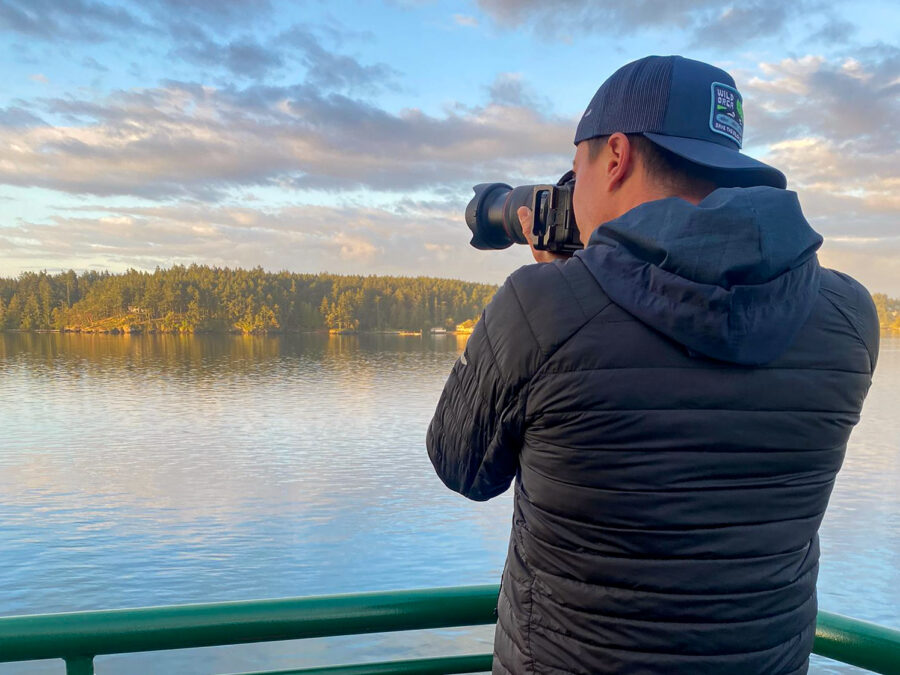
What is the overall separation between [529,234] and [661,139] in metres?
0.26

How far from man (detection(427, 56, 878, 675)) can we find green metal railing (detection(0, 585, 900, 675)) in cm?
35

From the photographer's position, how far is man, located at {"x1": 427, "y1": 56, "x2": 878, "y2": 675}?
2.44ft

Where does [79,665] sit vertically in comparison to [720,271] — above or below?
below

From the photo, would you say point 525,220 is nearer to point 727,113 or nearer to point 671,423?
point 727,113

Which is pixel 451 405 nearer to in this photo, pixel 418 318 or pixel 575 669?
pixel 575 669

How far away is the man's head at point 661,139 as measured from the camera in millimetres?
863

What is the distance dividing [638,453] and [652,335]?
0.37 ft

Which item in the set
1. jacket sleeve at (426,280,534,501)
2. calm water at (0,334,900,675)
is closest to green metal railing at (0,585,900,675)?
jacket sleeve at (426,280,534,501)

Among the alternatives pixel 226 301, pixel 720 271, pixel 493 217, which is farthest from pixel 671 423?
pixel 226 301

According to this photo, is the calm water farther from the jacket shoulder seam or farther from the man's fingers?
the jacket shoulder seam

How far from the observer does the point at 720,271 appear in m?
0.73

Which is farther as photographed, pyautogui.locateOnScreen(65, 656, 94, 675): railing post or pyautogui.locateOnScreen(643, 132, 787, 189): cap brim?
pyautogui.locateOnScreen(65, 656, 94, 675): railing post

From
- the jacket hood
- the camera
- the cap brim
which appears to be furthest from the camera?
the camera

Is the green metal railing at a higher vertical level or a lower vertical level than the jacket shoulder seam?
lower
